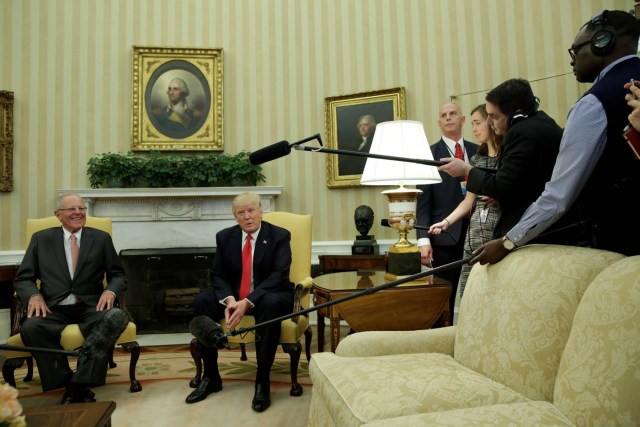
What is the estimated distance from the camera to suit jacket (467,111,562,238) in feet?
5.89

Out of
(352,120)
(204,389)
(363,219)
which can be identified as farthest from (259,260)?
(352,120)

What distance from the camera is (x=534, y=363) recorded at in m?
1.54

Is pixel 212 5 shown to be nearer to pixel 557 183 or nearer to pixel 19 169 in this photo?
pixel 19 169

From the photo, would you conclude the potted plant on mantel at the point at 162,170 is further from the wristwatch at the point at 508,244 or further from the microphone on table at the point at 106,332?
the wristwatch at the point at 508,244

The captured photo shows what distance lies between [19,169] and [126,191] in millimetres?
1286

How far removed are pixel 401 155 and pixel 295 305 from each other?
1254 millimetres

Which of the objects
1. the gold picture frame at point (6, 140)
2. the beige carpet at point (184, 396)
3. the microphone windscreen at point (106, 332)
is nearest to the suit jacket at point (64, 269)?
the microphone windscreen at point (106, 332)

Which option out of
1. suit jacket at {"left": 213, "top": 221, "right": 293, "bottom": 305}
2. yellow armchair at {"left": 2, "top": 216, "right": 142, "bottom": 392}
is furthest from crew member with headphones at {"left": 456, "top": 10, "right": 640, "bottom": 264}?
yellow armchair at {"left": 2, "top": 216, "right": 142, "bottom": 392}

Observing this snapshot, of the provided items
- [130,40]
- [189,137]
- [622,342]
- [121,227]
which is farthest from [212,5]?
[622,342]

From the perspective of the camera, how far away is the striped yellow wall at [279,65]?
512 cm

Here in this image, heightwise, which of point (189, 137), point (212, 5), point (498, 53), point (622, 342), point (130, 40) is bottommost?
point (622, 342)

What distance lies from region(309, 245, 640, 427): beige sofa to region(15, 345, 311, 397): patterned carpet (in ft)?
4.96

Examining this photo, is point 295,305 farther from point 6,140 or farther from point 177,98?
point 6,140

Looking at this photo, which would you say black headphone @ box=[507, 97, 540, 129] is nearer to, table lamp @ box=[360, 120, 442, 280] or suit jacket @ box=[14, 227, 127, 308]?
table lamp @ box=[360, 120, 442, 280]
